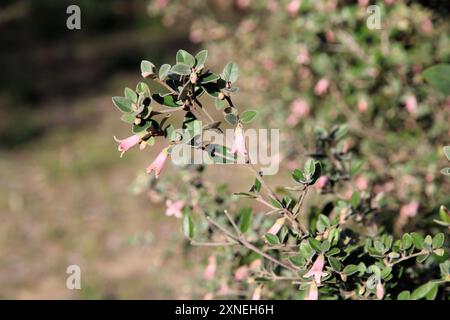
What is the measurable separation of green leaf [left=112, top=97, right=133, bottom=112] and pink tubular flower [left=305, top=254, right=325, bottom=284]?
19.3 inches

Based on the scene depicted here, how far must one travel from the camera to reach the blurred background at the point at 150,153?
2.78m

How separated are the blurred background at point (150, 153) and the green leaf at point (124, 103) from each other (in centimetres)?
94

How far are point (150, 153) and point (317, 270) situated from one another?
4134mm

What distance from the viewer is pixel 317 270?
1.44 metres

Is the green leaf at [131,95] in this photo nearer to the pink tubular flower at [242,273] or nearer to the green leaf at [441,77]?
Answer: the pink tubular flower at [242,273]

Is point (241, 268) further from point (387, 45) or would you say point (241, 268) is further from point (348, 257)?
point (387, 45)

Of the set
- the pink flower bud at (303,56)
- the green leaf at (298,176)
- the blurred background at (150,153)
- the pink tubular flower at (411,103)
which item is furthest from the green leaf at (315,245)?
the pink flower bud at (303,56)

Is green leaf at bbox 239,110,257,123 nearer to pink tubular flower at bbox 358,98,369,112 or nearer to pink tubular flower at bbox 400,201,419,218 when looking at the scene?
pink tubular flower at bbox 400,201,419,218

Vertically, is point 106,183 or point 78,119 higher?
point 78,119

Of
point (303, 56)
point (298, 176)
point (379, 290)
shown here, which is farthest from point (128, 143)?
point (303, 56)

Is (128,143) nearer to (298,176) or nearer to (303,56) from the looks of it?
(298,176)
